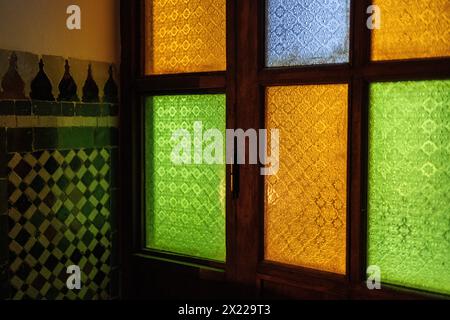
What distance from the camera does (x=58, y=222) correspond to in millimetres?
2773

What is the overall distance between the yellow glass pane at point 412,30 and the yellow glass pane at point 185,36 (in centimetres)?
83

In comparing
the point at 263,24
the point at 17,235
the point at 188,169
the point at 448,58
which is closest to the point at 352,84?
the point at 448,58

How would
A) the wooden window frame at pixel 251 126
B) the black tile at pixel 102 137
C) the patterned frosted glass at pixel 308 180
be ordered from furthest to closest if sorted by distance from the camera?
the black tile at pixel 102 137
the patterned frosted glass at pixel 308 180
the wooden window frame at pixel 251 126

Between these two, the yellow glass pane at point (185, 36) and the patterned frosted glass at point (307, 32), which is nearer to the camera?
the patterned frosted glass at point (307, 32)

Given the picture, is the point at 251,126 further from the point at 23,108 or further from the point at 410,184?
the point at 23,108

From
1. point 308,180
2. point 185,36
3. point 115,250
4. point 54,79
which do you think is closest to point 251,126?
point 308,180

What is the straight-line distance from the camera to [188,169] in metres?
2.93

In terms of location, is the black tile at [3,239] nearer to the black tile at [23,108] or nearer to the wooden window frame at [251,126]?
the black tile at [23,108]

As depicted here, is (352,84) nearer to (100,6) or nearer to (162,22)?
(162,22)

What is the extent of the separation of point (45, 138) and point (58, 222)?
447 millimetres

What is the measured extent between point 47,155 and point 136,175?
1.84 ft

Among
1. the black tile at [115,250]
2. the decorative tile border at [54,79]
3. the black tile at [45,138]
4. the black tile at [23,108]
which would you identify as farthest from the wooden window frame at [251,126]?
the black tile at [23,108]

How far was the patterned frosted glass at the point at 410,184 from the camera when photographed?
219 cm

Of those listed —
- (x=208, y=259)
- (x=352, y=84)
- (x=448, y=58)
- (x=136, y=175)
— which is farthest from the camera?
(x=136, y=175)
